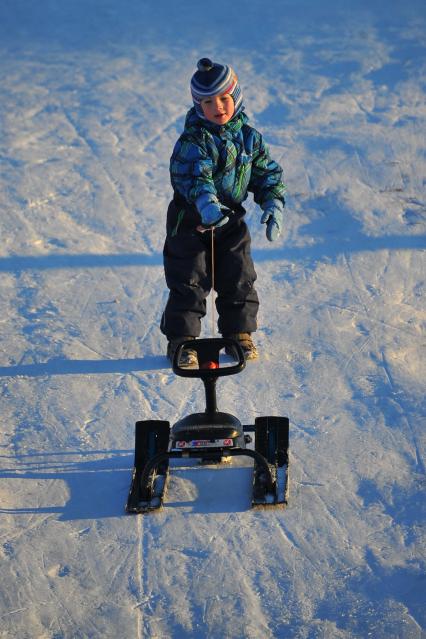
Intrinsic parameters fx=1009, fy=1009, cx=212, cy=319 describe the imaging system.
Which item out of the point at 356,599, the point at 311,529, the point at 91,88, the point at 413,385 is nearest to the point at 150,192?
the point at 91,88

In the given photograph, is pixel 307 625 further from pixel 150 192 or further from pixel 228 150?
pixel 150 192

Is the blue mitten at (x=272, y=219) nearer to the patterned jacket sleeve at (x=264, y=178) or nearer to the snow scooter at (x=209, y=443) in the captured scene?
the patterned jacket sleeve at (x=264, y=178)

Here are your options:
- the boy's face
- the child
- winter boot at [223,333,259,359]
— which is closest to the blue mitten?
the child

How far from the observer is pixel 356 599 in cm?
363

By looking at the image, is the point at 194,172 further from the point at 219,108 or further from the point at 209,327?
the point at 209,327

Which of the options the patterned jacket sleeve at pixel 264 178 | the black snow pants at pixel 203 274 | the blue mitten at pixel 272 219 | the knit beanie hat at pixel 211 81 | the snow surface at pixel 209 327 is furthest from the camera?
the black snow pants at pixel 203 274

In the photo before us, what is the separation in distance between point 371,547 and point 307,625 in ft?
1.64

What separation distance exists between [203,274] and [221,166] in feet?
2.06

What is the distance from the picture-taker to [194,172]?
465cm

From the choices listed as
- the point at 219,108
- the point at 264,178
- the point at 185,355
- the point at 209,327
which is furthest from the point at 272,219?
Result: the point at 209,327

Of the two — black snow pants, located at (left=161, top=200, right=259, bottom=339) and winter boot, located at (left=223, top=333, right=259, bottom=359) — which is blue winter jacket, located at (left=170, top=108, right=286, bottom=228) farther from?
winter boot, located at (left=223, top=333, right=259, bottom=359)

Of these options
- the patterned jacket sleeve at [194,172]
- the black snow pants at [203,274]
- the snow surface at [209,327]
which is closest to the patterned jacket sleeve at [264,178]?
the black snow pants at [203,274]

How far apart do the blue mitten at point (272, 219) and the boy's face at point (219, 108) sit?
18.5 inches

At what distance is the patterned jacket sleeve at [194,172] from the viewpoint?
4.59 meters
